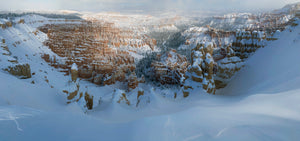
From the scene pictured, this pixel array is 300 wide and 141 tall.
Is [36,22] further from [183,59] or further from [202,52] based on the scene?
[202,52]

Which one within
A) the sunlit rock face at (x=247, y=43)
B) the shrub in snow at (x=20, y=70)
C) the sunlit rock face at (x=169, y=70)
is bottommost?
the sunlit rock face at (x=169, y=70)

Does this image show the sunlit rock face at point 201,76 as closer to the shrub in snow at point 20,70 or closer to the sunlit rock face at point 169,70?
the shrub in snow at point 20,70

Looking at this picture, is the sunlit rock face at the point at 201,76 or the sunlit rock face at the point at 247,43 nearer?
the sunlit rock face at the point at 201,76

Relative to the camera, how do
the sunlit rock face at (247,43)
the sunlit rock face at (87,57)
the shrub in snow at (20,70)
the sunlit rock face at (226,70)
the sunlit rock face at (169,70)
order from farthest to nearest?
the sunlit rock face at (87,57) < the sunlit rock face at (169,70) < the sunlit rock face at (247,43) < the shrub in snow at (20,70) < the sunlit rock face at (226,70)

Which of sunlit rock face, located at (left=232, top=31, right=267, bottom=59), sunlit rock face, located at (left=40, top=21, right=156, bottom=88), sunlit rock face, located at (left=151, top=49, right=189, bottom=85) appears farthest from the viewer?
sunlit rock face, located at (left=40, top=21, right=156, bottom=88)

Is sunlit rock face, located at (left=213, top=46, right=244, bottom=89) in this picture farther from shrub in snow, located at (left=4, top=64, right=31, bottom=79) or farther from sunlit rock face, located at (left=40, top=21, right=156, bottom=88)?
sunlit rock face, located at (left=40, top=21, right=156, bottom=88)

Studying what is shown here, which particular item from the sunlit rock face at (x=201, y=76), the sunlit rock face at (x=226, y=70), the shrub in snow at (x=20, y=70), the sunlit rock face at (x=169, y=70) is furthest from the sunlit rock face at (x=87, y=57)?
the sunlit rock face at (x=226, y=70)

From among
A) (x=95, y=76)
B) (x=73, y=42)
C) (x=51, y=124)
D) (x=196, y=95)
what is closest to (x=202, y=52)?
(x=196, y=95)

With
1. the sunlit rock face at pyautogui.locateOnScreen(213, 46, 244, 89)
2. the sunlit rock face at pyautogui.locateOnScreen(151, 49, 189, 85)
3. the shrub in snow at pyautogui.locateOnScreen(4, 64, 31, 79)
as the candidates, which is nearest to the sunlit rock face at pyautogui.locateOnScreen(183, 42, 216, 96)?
the sunlit rock face at pyautogui.locateOnScreen(213, 46, 244, 89)

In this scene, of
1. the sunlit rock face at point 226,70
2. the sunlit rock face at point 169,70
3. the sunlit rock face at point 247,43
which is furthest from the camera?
the sunlit rock face at point 169,70

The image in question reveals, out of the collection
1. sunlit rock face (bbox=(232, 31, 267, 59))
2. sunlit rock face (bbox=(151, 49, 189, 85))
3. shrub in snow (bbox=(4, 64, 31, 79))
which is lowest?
sunlit rock face (bbox=(151, 49, 189, 85))

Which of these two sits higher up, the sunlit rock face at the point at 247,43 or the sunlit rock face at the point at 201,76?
the sunlit rock face at the point at 247,43
